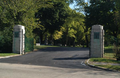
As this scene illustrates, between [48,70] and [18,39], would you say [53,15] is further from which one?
[48,70]

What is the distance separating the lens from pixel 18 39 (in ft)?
67.9

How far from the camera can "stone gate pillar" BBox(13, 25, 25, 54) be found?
20.6 m

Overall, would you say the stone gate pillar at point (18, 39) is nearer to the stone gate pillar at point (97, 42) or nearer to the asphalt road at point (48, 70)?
the asphalt road at point (48, 70)

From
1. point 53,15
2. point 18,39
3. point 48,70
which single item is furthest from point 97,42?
point 53,15

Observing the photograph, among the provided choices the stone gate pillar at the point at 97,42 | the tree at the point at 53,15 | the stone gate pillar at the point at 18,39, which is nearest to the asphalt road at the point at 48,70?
the stone gate pillar at the point at 97,42

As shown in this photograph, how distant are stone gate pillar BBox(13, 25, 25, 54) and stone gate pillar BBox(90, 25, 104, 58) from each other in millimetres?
8102

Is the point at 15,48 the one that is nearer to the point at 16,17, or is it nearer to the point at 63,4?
the point at 16,17

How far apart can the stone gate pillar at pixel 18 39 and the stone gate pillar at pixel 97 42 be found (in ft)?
26.6

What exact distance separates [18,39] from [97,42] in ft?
29.7

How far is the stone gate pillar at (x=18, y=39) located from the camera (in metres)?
20.6

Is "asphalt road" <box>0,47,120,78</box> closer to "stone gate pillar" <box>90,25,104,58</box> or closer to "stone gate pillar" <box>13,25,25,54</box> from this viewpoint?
"stone gate pillar" <box>90,25,104,58</box>

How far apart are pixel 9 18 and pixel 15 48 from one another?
6.51 m

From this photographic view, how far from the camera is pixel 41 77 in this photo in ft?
29.2

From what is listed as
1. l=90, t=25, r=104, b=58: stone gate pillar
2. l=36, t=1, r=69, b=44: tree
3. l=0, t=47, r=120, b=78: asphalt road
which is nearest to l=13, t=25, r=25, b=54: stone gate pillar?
l=0, t=47, r=120, b=78: asphalt road
